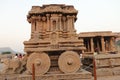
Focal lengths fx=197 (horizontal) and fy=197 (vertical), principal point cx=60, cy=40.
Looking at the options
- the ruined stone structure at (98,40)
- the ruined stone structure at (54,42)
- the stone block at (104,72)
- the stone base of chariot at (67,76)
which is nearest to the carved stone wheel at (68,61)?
the ruined stone structure at (54,42)

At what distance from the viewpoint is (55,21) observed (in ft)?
49.0

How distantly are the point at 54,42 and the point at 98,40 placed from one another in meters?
22.9

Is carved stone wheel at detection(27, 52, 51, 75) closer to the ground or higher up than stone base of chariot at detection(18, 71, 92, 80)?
higher up

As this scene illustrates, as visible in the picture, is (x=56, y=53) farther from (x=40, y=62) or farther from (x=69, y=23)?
(x=69, y=23)

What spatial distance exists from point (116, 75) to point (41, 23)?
22.6ft

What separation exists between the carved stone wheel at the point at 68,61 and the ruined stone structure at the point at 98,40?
2077 cm

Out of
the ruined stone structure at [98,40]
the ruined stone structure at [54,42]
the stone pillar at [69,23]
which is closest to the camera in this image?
the ruined stone structure at [54,42]

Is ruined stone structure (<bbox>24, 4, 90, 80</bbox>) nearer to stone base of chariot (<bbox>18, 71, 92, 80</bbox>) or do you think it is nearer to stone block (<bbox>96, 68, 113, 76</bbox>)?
stone base of chariot (<bbox>18, 71, 92, 80</bbox>)

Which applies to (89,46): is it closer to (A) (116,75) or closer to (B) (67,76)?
(A) (116,75)

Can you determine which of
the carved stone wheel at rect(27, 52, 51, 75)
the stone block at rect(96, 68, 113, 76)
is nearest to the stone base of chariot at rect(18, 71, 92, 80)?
the carved stone wheel at rect(27, 52, 51, 75)

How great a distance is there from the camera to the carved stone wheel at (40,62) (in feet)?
37.8

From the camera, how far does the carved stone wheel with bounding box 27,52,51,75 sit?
453 inches

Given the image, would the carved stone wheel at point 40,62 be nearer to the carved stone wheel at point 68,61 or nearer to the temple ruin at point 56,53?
the temple ruin at point 56,53

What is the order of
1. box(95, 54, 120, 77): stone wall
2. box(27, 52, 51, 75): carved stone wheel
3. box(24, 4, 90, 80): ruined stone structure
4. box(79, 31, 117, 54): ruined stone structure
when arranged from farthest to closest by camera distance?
box(79, 31, 117, 54): ruined stone structure
box(95, 54, 120, 77): stone wall
box(24, 4, 90, 80): ruined stone structure
box(27, 52, 51, 75): carved stone wheel
